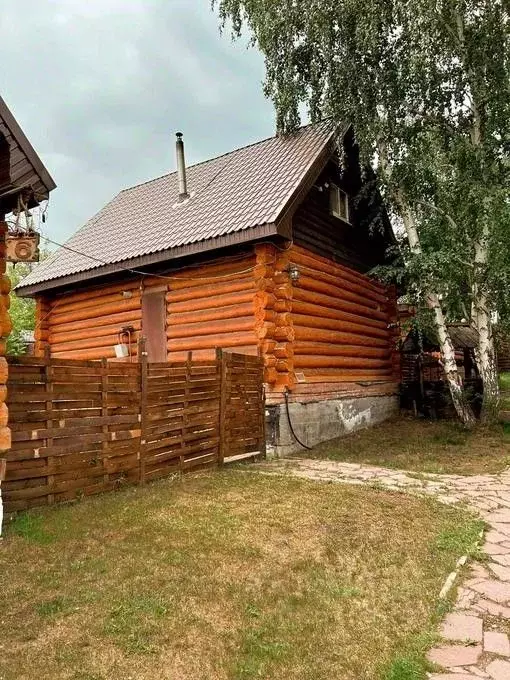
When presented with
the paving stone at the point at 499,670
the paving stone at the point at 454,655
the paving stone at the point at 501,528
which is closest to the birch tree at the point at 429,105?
the paving stone at the point at 501,528

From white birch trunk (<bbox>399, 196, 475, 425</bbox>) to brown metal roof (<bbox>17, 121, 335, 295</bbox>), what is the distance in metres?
2.59

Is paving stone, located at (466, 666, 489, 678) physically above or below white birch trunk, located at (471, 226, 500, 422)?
below

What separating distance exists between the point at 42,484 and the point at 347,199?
1046 cm

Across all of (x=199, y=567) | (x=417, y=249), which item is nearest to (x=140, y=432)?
(x=199, y=567)

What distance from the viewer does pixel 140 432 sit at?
22.7 feet

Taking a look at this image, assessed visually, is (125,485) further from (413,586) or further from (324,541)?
(413,586)

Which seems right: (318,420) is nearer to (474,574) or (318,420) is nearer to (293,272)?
(293,272)

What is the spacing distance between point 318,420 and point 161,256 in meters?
4.74

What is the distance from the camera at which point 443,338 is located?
12.9 metres

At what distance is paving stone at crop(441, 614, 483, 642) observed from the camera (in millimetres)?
3518

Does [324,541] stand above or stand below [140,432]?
below

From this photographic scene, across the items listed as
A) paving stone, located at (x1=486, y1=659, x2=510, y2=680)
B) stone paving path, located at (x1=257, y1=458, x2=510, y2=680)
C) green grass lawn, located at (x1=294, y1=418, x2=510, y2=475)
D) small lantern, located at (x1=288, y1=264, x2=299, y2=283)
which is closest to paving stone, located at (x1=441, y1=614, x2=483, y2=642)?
stone paving path, located at (x1=257, y1=458, x2=510, y2=680)

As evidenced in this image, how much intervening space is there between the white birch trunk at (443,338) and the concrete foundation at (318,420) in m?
2.00

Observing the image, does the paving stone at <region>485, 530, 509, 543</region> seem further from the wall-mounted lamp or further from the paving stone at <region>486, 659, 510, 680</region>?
the wall-mounted lamp
